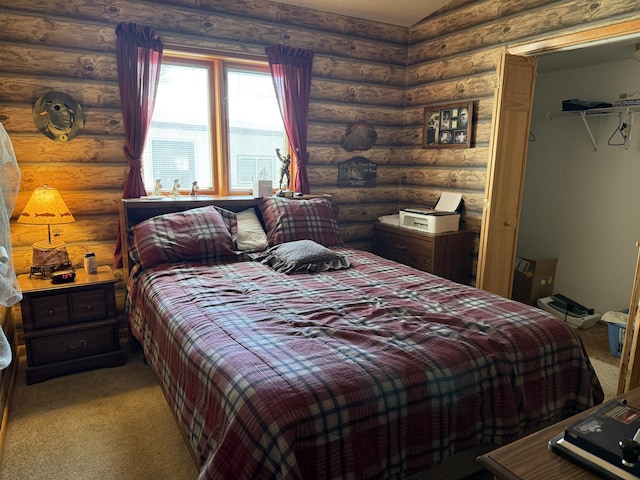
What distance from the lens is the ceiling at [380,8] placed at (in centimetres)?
358

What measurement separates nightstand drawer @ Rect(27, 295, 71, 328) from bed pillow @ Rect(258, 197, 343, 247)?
136 centimetres

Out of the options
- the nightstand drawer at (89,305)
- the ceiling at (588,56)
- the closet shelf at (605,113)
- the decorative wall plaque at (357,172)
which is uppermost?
the ceiling at (588,56)

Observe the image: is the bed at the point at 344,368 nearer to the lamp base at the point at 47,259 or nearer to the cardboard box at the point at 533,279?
the lamp base at the point at 47,259

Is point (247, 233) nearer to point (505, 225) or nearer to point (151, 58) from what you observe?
point (151, 58)

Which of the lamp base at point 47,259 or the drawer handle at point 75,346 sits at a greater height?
the lamp base at point 47,259

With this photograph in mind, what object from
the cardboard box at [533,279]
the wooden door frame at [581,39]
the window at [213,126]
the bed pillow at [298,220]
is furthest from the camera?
the cardboard box at [533,279]

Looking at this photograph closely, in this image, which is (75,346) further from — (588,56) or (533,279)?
(588,56)

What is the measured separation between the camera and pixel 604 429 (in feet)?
3.82

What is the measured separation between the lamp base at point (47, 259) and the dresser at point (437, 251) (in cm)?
255

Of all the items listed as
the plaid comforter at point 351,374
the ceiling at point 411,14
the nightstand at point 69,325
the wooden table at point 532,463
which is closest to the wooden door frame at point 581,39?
the ceiling at point 411,14

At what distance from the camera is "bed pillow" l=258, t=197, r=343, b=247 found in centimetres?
320

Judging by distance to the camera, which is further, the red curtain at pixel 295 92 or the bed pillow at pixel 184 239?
the red curtain at pixel 295 92

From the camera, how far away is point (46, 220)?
2.66 meters

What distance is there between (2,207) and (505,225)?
3206mm
